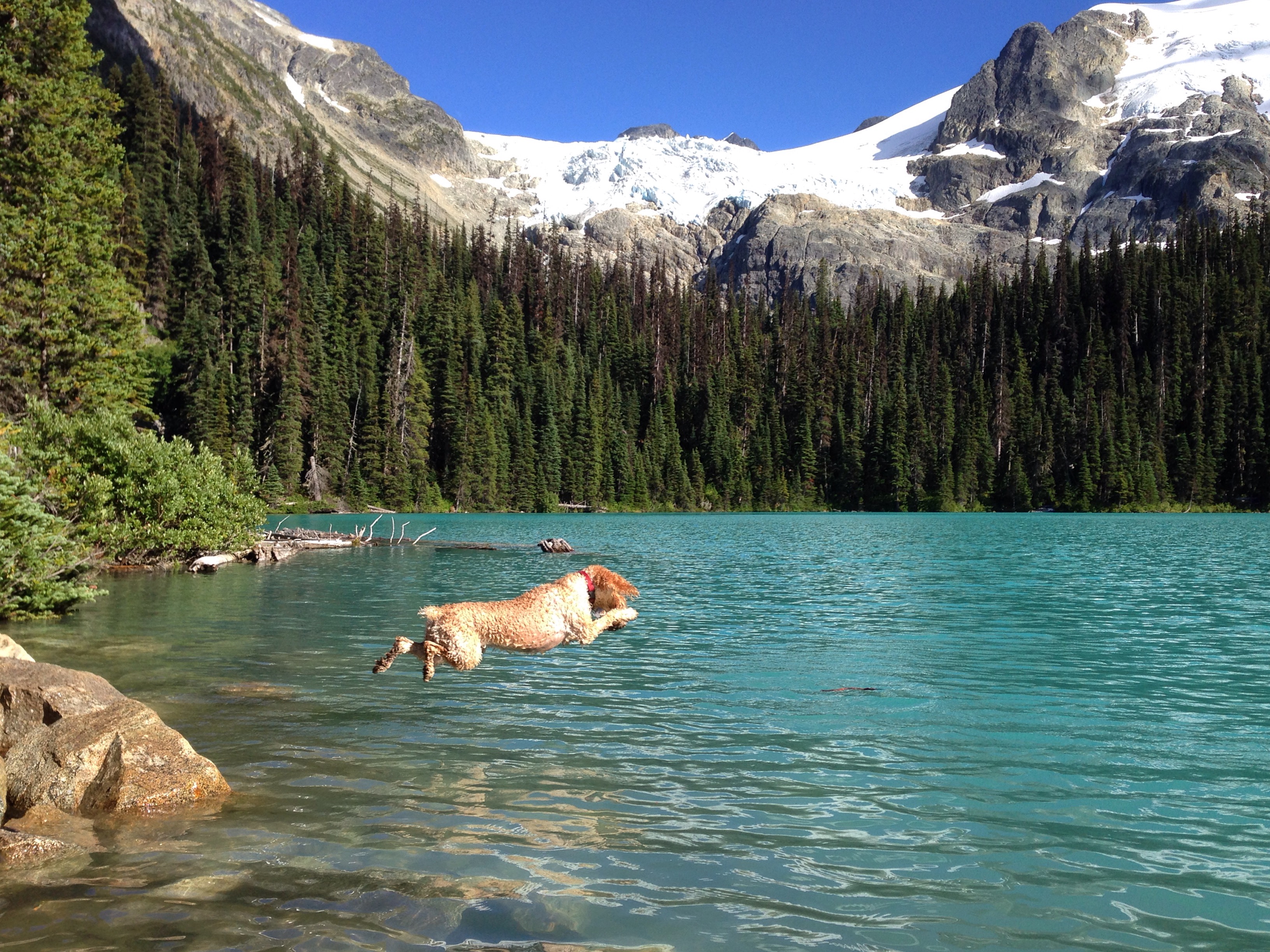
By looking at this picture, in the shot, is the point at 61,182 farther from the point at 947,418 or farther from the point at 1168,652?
the point at 947,418

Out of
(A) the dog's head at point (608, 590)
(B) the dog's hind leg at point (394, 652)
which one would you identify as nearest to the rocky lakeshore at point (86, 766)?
(B) the dog's hind leg at point (394, 652)

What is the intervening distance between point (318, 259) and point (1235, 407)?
12337 centimetres

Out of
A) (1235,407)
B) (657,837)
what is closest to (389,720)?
(657,837)

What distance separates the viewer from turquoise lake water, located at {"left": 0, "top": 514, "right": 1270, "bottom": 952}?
21.3 feet

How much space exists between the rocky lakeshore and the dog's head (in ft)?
14.9

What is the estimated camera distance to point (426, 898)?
6.74 m

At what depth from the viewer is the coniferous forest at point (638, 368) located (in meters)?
93.3

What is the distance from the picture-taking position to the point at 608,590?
7.62m

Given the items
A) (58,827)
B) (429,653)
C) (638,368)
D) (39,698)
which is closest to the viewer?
(429,653)

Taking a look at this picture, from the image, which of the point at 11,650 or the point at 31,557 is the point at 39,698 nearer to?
the point at 11,650

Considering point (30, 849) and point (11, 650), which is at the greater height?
point (11, 650)

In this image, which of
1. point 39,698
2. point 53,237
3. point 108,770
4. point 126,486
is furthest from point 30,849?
point 53,237

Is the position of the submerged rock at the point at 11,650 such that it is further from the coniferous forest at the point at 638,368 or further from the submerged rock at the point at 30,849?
the coniferous forest at the point at 638,368

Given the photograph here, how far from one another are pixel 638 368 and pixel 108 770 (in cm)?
13050
